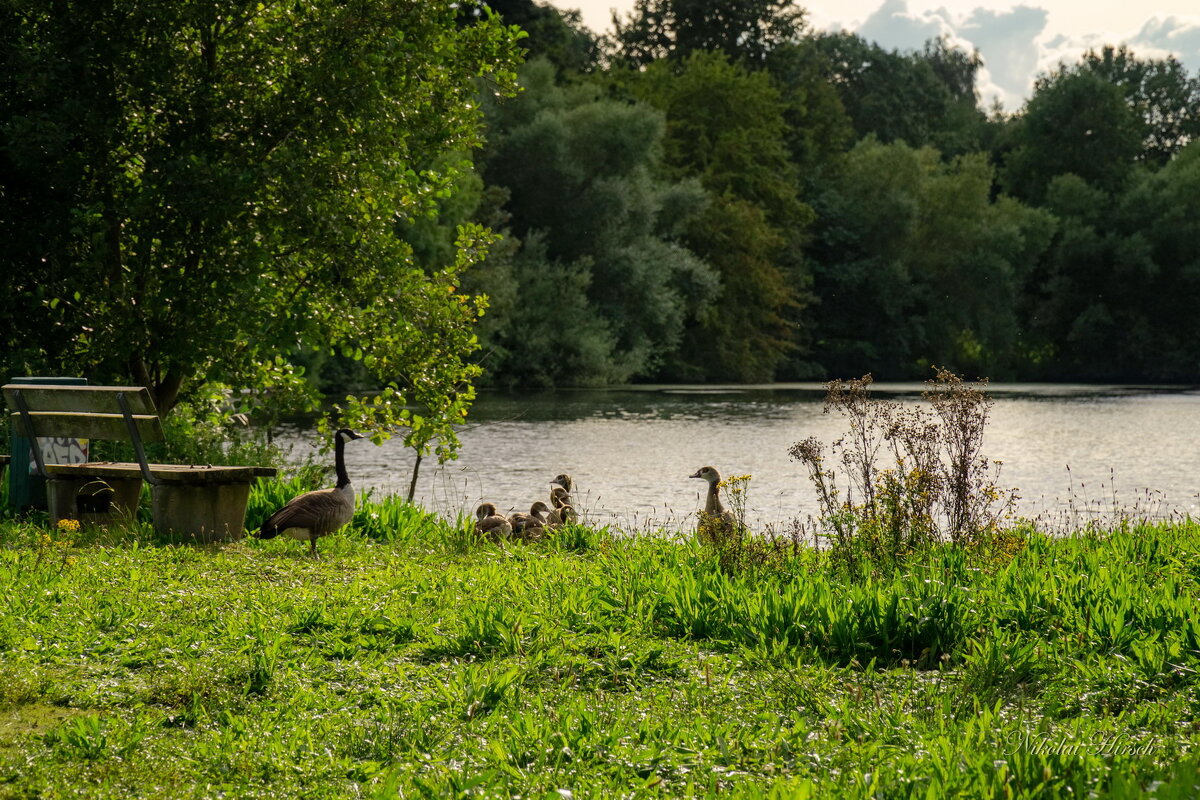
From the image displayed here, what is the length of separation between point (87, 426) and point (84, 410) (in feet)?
1.35

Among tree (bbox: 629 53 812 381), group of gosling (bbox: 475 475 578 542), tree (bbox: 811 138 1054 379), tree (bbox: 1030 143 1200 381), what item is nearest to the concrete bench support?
group of gosling (bbox: 475 475 578 542)

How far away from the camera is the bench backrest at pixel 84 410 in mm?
9867

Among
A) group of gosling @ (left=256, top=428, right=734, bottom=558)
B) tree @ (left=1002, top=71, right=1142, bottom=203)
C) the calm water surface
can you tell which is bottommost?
the calm water surface

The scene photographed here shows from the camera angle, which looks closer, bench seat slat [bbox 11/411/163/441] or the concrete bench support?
bench seat slat [bbox 11/411/163/441]

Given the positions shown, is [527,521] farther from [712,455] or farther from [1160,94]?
[1160,94]

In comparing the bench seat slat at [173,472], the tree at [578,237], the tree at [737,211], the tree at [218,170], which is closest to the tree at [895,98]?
the tree at [737,211]

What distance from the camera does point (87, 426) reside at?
10.5 meters

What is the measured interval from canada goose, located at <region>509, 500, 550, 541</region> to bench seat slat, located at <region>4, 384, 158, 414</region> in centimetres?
372

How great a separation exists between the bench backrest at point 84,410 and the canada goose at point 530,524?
11.8 feet

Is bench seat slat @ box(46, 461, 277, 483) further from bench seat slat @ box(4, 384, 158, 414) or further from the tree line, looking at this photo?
the tree line

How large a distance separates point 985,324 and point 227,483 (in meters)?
66.1

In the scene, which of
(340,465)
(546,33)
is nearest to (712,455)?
(340,465)

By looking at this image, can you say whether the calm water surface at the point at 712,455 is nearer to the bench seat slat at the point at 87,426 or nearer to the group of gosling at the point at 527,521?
the group of gosling at the point at 527,521

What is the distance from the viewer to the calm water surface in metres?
17.8
